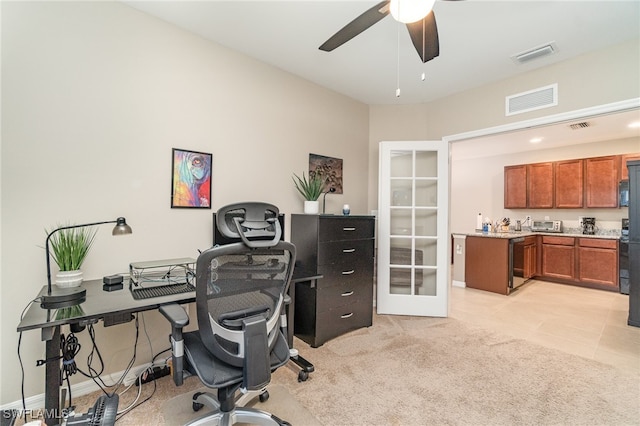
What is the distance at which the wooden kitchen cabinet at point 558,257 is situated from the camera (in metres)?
4.99

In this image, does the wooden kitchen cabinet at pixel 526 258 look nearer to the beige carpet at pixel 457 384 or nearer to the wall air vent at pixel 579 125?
the wall air vent at pixel 579 125

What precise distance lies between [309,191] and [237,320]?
5.72 feet

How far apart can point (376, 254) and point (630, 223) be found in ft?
9.10

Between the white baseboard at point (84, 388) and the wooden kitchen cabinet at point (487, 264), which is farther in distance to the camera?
the wooden kitchen cabinet at point (487, 264)

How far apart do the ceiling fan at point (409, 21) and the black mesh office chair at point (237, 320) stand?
1248 millimetres

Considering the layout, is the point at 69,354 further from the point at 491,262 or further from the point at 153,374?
the point at 491,262

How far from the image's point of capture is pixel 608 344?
8.90 feet

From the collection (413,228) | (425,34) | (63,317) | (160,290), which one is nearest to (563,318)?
(413,228)

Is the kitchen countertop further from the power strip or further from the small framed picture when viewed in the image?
the power strip

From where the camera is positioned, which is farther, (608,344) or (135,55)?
(608,344)

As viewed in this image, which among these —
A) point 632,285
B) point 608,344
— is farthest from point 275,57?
point 632,285

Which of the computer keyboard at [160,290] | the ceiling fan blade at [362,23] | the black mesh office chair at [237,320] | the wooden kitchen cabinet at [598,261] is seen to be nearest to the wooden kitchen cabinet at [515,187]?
the wooden kitchen cabinet at [598,261]

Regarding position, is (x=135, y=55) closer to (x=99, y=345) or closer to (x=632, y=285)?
(x=99, y=345)

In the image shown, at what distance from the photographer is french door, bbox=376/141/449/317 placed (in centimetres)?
342
